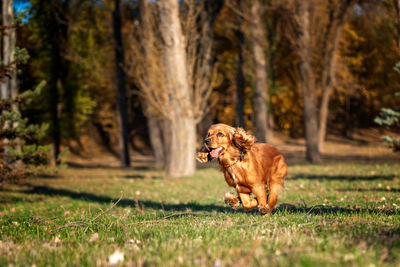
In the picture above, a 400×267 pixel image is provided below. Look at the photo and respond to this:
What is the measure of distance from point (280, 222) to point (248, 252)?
5.46 feet

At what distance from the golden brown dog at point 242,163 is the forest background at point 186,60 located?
7724 millimetres

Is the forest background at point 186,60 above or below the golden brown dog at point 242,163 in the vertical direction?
above

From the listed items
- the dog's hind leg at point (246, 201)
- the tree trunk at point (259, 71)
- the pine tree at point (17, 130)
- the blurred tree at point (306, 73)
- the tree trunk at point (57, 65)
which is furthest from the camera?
the tree trunk at point (57, 65)

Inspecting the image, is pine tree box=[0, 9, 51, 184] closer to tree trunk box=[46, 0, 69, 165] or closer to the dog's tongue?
the dog's tongue

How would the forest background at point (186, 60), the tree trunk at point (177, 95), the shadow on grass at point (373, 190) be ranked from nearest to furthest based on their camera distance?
1. the shadow on grass at point (373, 190)
2. the tree trunk at point (177, 95)
3. the forest background at point (186, 60)

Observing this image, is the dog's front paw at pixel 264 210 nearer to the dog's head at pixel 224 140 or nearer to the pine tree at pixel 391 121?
the dog's head at pixel 224 140

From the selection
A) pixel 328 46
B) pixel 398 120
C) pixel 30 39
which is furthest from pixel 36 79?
pixel 398 120

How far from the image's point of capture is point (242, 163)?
4.94 metres

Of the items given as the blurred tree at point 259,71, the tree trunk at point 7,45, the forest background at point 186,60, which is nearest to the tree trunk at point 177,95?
the forest background at point 186,60

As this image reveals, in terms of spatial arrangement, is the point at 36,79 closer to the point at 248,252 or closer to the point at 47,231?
Result: the point at 47,231

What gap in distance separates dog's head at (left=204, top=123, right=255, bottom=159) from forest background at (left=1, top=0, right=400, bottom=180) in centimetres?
798

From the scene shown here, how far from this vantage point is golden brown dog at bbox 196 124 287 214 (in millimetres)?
4848

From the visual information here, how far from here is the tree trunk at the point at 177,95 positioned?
15617 mm

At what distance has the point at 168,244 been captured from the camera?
11.5 ft
